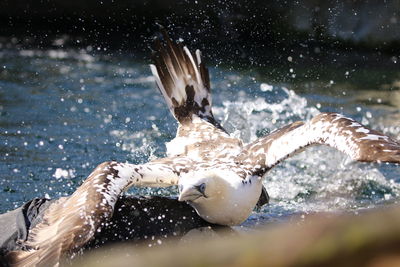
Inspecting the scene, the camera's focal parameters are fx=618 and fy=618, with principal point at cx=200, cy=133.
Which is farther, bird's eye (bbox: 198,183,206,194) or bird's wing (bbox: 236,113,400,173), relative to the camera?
bird's eye (bbox: 198,183,206,194)

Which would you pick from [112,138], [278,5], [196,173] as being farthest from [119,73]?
[196,173]

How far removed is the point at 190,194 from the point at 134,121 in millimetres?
3469

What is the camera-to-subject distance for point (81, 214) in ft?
9.89

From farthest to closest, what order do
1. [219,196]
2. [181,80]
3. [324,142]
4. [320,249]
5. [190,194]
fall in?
[181,80] → [324,142] → [219,196] → [190,194] → [320,249]

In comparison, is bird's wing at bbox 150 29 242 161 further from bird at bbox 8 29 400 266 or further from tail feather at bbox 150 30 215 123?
bird at bbox 8 29 400 266

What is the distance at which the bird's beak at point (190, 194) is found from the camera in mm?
3398

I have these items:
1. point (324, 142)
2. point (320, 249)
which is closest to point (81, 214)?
point (324, 142)

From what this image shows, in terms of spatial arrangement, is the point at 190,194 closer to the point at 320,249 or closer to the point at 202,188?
the point at 202,188

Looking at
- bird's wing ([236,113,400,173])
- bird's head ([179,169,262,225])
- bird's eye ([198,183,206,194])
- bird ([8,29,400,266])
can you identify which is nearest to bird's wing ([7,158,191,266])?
bird ([8,29,400,266])

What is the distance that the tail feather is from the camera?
5.29m

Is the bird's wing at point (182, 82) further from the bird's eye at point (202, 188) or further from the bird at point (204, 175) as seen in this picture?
the bird's eye at point (202, 188)

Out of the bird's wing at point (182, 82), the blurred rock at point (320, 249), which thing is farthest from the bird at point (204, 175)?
the blurred rock at point (320, 249)

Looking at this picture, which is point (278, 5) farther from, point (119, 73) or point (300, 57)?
point (119, 73)

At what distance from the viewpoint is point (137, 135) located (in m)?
6.40
